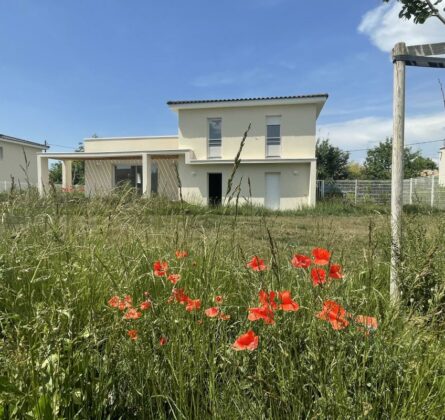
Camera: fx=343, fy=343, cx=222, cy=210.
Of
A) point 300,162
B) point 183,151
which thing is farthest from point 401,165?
point 183,151

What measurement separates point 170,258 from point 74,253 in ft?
2.14

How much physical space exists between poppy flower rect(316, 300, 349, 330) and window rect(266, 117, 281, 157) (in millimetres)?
17894

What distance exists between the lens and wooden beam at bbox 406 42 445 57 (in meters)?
2.56

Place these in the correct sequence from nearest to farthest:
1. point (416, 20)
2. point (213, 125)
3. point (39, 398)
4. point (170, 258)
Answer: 1. point (39, 398)
2. point (170, 258)
3. point (416, 20)
4. point (213, 125)

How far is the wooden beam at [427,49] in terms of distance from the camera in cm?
256

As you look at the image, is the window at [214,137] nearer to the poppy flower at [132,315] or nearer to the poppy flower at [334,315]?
the poppy flower at [132,315]

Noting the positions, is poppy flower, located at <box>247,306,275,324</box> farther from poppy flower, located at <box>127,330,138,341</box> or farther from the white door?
the white door

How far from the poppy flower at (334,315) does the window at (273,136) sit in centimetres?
1789

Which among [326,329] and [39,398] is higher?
[326,329]

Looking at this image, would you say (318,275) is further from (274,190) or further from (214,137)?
(214,137)

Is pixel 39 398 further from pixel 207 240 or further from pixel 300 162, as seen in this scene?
pixel 300 162

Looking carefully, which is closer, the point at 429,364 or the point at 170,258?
the point at 429,364

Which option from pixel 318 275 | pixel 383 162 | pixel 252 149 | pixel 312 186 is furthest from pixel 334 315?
pixel 383 162

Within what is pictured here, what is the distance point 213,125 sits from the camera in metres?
19.4
